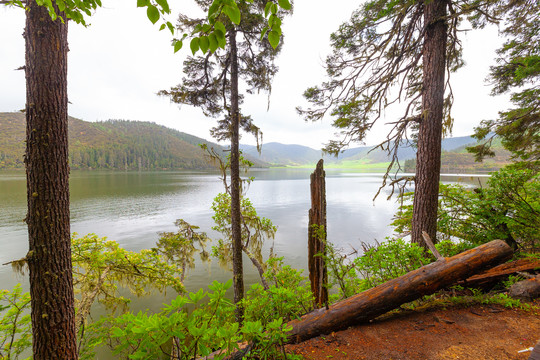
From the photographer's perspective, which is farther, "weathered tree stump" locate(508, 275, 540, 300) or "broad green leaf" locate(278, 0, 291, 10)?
"weathered tree stump" locate(508, 275, 540, 300)

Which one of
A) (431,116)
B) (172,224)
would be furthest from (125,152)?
(431,116)

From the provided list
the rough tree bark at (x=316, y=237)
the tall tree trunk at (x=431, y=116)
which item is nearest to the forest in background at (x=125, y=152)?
the rough tree bark at (x=316, y=237)

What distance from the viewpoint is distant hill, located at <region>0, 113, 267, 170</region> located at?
104 m

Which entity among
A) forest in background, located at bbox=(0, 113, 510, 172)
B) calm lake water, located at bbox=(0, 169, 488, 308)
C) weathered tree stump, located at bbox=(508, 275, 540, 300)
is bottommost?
calm lake water, located at bbox=(0, 169, 488, 308)

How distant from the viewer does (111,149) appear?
122 metres

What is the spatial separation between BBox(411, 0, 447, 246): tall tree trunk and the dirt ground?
1601 millimetres

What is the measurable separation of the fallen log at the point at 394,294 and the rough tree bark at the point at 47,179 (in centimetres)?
297

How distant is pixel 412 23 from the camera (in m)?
4.47

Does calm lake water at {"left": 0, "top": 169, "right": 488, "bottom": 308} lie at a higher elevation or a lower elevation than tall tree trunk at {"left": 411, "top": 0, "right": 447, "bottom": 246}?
lower

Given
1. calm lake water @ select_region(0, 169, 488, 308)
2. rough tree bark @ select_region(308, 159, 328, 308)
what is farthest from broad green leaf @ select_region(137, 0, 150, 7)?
calm lake water @ select_region(0, 169, 488, 308)

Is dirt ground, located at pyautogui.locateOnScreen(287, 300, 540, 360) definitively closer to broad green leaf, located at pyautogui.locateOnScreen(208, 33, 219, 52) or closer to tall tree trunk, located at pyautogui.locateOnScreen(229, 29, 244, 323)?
broad green leaf, located at pyautogui.locateOnScreen(208, 33, 219, 52)

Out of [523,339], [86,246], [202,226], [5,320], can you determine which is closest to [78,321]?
[5,320]

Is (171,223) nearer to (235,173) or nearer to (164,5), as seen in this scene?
(235,173)

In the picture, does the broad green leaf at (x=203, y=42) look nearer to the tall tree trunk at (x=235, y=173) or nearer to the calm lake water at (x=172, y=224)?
the tall tree trunk at (x=235, y=173)
